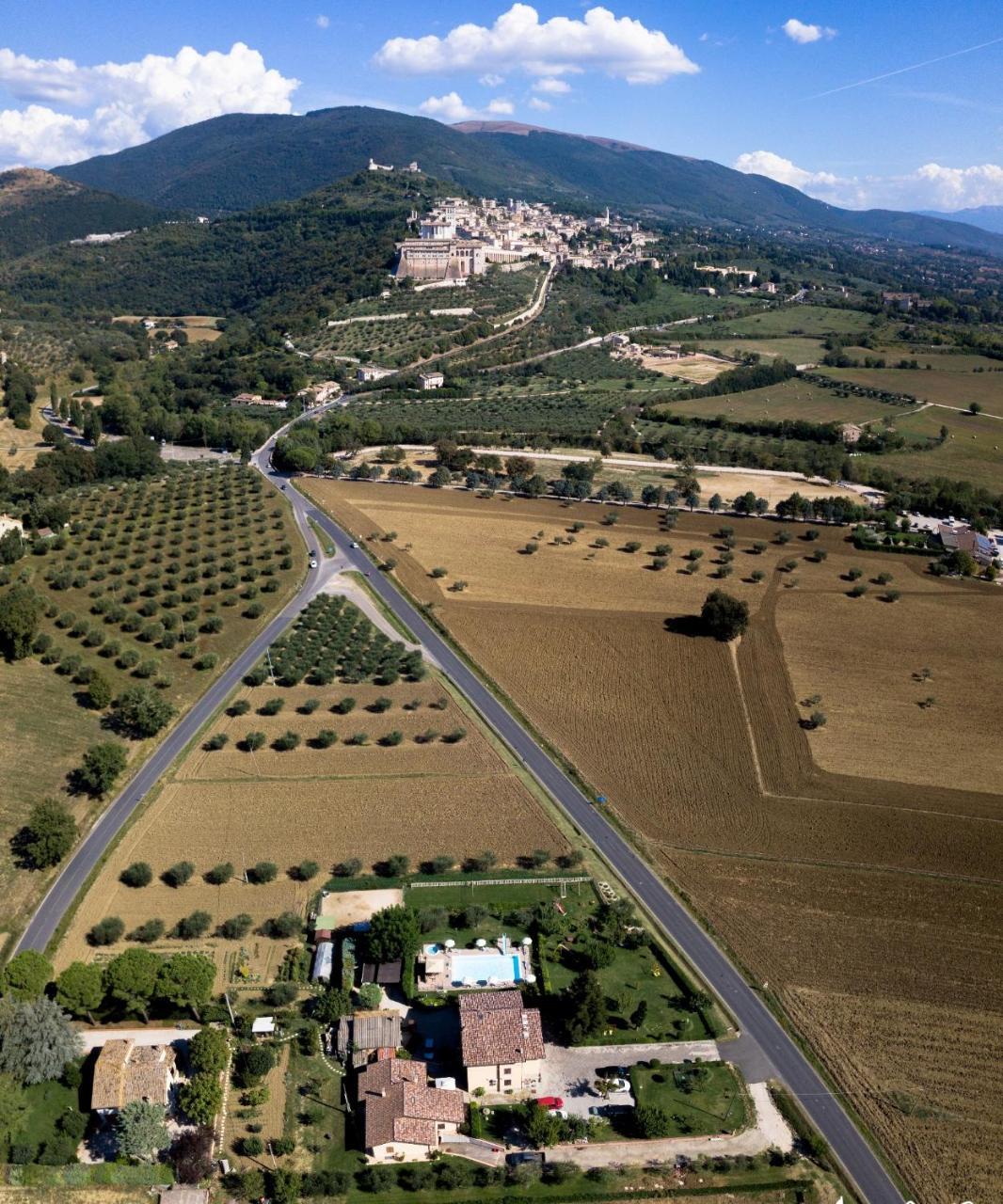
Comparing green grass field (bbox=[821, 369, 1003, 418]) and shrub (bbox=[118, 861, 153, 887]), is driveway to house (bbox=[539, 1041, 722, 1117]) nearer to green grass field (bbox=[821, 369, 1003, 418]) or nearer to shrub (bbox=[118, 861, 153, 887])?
shrub (bbox=[118, 861, 153, 887])

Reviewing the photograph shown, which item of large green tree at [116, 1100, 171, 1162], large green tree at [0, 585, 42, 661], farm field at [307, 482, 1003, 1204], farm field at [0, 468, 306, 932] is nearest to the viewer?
large green tree at [116, 1100, 171, 1162]

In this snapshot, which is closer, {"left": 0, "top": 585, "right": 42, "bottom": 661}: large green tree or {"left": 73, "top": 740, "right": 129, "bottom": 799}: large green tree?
{"left": 73, "top": 740, "right": 129, "bottom": 799}: large green tree

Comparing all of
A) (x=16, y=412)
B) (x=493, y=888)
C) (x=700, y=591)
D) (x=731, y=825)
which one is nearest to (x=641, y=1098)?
(x=493, y=888)

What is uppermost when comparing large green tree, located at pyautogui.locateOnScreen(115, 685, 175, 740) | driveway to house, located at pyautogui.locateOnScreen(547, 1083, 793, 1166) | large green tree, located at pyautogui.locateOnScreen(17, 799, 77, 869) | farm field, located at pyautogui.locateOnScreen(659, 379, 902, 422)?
farm field, located at pyautogui.locateOnScreen(659, 379, 902, 422)

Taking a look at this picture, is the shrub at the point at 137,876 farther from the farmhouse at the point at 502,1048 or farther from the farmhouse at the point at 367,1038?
the farmhouse at the point at 502,1048

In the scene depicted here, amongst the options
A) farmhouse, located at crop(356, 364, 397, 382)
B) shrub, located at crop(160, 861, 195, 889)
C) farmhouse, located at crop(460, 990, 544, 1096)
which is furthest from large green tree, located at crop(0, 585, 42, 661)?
farmhouse, located at crop(356, 364, 397, 382)

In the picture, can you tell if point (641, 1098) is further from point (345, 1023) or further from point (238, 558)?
point (238, 558)
